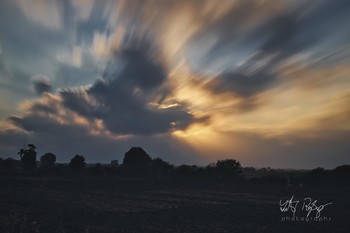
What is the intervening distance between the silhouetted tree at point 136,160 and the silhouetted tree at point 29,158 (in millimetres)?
24953

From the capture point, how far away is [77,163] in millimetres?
79625

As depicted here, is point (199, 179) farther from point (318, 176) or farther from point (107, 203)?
point (107, 203)

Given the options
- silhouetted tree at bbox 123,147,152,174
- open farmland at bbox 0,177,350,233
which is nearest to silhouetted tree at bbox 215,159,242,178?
silhouetted tree at bbox 123,147,152,174

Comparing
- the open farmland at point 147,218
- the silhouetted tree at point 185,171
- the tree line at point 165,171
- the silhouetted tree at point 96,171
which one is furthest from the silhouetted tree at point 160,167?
the open farmland at point 147,218

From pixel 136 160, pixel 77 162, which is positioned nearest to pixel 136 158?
pixel 136 160

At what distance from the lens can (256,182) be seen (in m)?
60.9

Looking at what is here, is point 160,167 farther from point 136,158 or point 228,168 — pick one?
point 228,168

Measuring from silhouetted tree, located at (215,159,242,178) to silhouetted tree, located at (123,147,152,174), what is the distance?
16695 mm

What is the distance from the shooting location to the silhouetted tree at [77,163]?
7906cm

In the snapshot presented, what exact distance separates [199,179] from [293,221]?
137ft

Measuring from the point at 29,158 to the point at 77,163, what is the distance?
635 inches

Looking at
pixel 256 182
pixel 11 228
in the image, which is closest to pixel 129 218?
pixel 11 228

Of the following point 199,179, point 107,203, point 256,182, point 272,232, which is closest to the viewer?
point 272,232

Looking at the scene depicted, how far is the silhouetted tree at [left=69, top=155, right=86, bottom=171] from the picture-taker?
79062 millimetres
